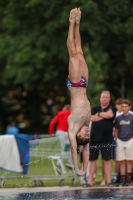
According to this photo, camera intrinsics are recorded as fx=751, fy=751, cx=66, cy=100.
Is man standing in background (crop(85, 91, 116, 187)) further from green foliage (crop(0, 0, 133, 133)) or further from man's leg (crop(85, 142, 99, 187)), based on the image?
green foliage (crop(0, 0, 133, 133))

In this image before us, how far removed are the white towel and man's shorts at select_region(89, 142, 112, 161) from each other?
169 cm

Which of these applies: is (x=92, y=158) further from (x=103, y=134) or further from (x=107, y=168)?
(x=103, y=134)

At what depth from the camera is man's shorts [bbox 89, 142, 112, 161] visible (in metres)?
16.8

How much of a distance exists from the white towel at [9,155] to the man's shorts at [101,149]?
169 centimetres

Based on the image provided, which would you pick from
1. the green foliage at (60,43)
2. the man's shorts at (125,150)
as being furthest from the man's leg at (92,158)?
the green foliage at (60,43)

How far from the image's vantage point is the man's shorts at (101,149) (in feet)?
55.2

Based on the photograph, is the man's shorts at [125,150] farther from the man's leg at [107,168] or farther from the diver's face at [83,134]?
the diver's face at [83,134]

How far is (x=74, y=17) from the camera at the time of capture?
13961 mm

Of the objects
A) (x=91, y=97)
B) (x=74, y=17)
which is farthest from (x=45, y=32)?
(x=74, y=17)

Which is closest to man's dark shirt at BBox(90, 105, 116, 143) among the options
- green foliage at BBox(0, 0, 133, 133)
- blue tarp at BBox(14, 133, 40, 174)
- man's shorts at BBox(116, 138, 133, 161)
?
man's shorts at BBox(116, 138, 133, 161)

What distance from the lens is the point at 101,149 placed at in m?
16.8

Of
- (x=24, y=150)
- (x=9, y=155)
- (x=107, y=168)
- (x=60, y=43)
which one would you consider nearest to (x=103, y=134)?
(x=107, y=168)

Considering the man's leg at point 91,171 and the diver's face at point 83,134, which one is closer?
the diver's face at point 83,134

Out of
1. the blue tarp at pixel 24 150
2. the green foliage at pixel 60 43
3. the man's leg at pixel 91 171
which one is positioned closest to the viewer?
the man's leg at pixel 91 171
